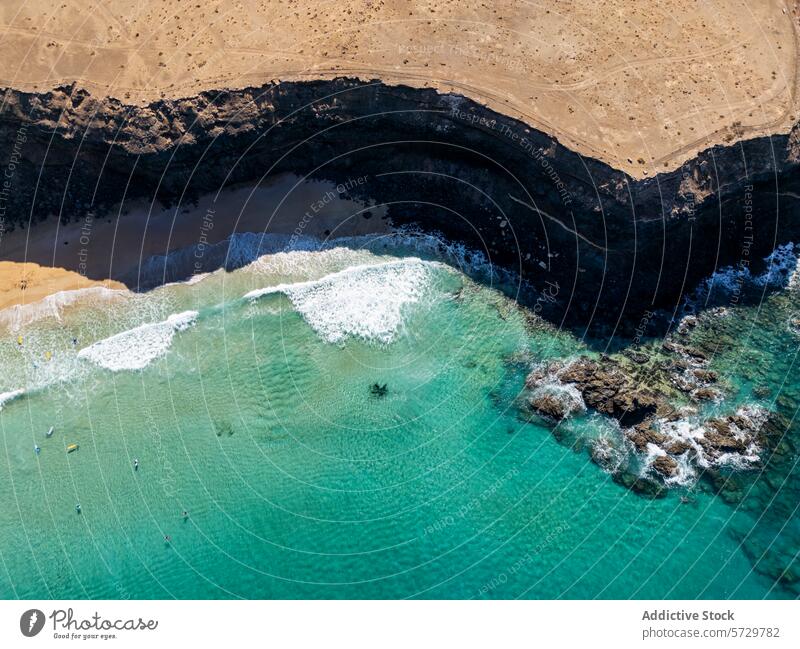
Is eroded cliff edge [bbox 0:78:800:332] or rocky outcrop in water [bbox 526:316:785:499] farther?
rocky outcrop in water [bbox 526:316:785:499]

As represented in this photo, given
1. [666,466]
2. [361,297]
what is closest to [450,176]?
[361,297]

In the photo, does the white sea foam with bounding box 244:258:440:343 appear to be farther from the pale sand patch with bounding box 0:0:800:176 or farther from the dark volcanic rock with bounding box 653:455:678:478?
the dark volcanic rock with bounding box 653:455:678:478

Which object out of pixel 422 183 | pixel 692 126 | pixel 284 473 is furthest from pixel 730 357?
pixel 284 473

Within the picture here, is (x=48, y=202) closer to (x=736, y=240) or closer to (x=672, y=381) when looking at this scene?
(x=672, y=381)

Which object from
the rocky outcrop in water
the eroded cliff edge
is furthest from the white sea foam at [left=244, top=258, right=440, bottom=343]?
the rocky outcrop in water

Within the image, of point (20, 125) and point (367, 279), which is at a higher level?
point (20, 125)

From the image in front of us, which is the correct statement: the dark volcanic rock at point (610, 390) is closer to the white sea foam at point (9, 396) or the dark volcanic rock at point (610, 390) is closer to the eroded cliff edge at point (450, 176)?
the eroded cliff edge at point (450, 176)

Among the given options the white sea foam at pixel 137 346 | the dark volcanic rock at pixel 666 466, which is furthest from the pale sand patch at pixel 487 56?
the dark volcanic rock at pixel 666 466
